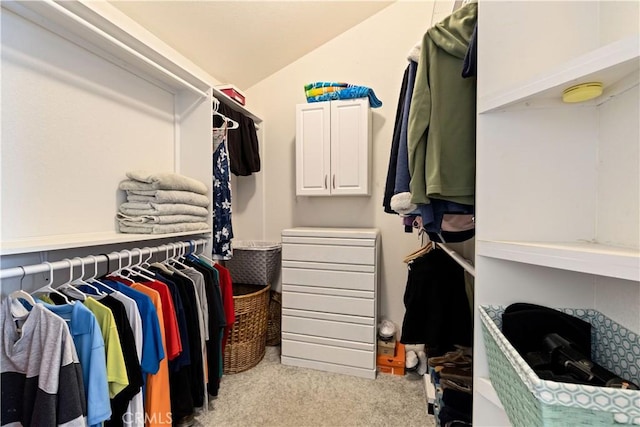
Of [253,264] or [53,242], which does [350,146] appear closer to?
[253,264]

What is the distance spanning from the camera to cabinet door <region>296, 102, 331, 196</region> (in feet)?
7.29

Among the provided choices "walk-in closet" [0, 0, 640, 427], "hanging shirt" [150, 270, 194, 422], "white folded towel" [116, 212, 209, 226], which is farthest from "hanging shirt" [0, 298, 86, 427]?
"white folded towel" [116, 212, 209, 226]

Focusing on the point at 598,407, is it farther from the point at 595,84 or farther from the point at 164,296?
the point at 164,296

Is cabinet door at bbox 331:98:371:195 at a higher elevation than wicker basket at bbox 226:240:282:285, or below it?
higher

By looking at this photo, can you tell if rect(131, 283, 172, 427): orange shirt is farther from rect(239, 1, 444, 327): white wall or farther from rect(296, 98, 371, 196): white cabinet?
rect(239, 1, 444, 327): white wall

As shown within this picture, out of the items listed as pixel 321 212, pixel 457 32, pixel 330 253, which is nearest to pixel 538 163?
pixel 457 32

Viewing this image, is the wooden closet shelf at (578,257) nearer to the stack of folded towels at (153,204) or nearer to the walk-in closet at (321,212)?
the walk-in closet at (321,212)

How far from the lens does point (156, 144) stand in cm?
173

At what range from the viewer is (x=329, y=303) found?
2000 millimetres

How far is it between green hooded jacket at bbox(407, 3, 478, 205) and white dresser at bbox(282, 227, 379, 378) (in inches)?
41.2

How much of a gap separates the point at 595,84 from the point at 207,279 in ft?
5.52

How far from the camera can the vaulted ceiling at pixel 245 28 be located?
1.69 metres

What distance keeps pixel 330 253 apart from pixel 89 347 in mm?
1364

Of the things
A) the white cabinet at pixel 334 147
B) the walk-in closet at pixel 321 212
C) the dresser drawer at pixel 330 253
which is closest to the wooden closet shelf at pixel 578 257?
the walk-in closet at pixel 321 212
